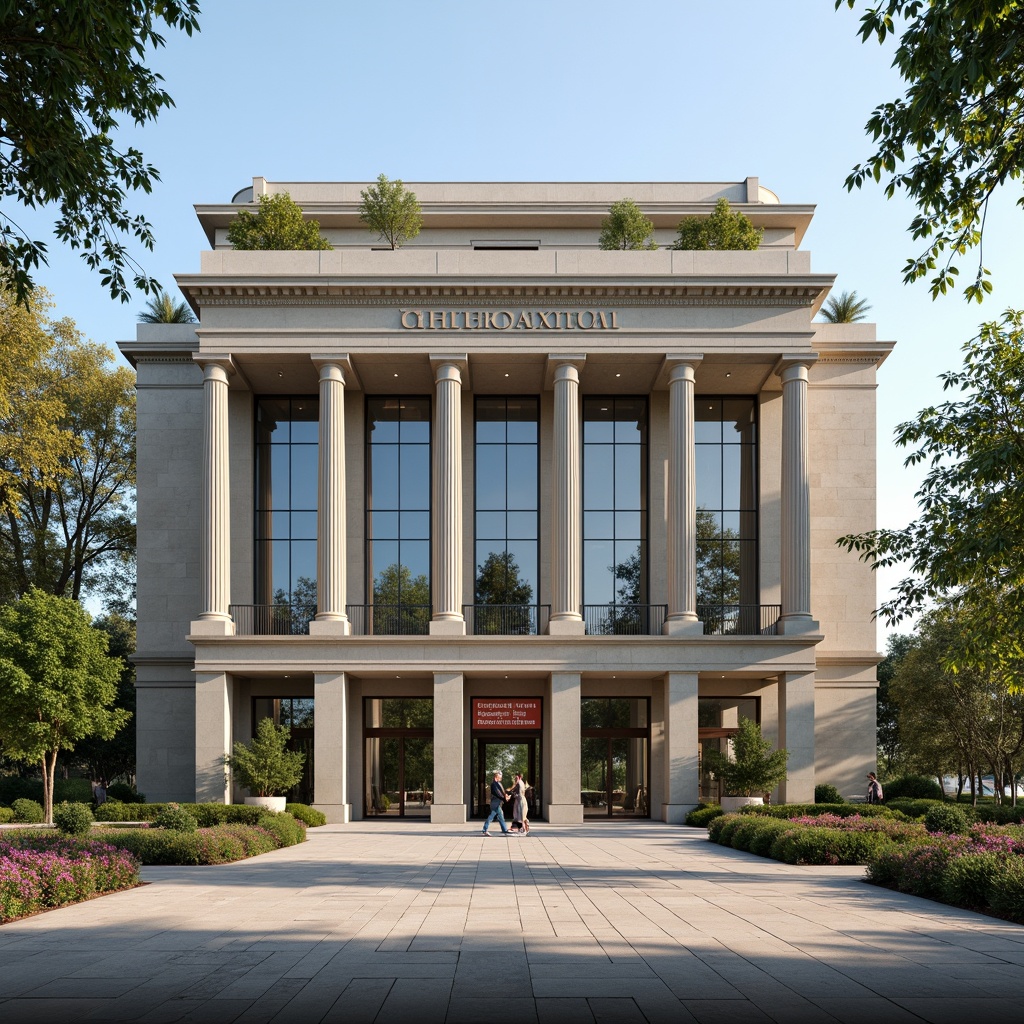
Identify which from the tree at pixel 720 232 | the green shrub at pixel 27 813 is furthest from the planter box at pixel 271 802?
the tree at pixel 720 232

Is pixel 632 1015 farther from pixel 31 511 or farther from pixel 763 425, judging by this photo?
pixel 31 511

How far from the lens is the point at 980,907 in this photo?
15125 mm

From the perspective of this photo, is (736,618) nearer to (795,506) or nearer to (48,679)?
(795,506)

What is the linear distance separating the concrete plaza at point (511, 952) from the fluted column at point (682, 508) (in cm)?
2092

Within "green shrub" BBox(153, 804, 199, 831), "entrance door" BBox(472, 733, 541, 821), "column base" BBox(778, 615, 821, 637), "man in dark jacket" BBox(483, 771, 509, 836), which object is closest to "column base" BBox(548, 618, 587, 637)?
"entrance door" BBox(472, 733, 541, 821)

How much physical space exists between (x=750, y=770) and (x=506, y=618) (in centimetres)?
1159

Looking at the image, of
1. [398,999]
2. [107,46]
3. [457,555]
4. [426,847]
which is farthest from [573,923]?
[457,555]

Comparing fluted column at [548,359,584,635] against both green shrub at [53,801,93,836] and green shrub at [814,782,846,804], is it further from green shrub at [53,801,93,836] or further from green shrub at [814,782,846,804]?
green shrub at [53,801,93,836]

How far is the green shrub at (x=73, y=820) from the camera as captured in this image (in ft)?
64.8

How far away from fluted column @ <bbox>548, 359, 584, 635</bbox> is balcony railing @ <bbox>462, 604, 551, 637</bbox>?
1.86 meters

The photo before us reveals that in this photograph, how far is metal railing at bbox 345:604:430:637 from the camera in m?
43.3

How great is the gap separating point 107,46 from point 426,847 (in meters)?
21.6

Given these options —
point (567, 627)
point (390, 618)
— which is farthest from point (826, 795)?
point (390, 618)

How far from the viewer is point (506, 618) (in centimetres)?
4328
